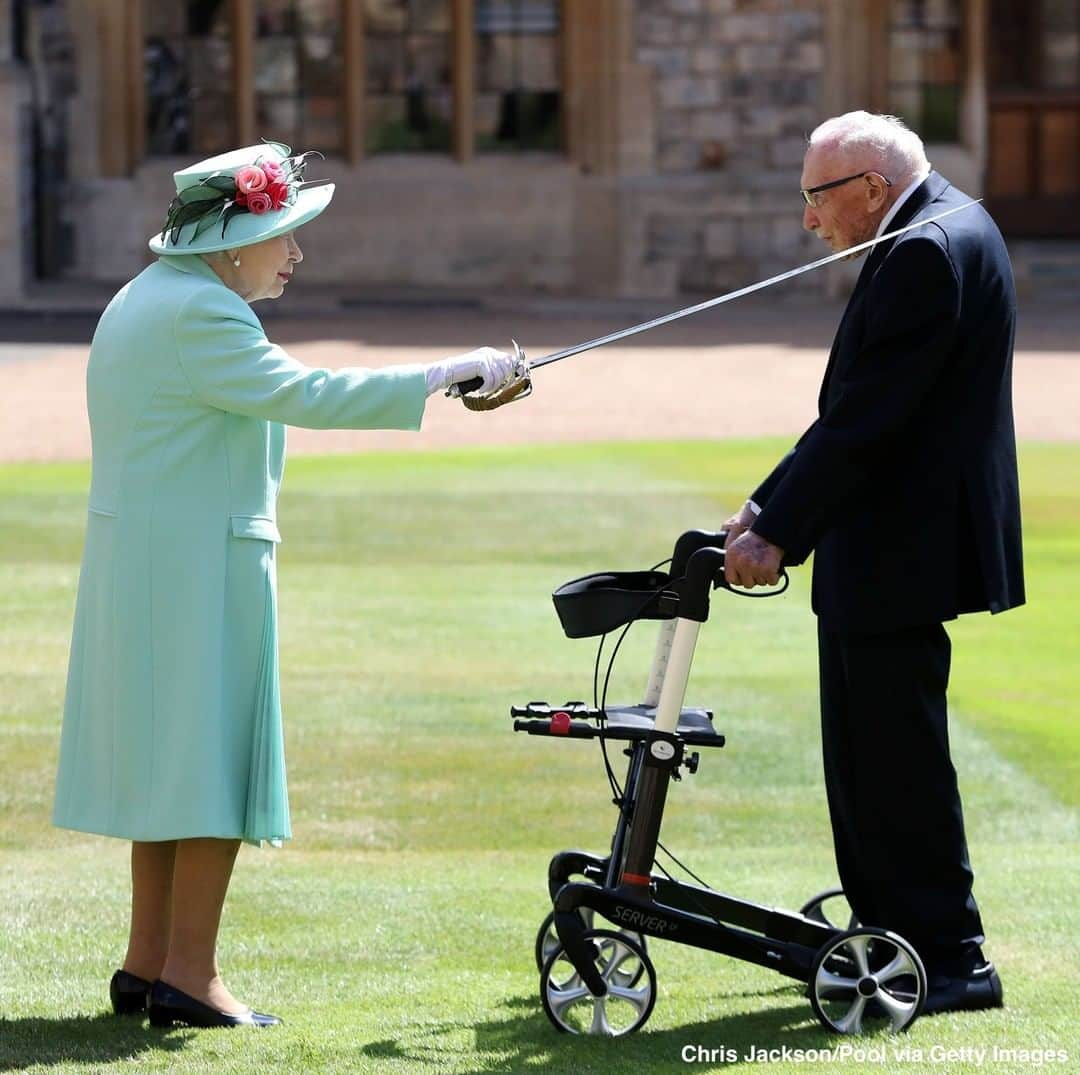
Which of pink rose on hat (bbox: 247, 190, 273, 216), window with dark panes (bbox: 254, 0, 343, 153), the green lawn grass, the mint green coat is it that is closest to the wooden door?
window with dark panes (bbox: 254, 0, 343, 153)

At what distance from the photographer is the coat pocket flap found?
4.06m

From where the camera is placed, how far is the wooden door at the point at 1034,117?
25.5 m

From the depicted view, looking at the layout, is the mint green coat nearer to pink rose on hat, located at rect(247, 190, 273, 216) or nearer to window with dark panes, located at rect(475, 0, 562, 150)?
pink rose on hat, located at rect(247, 190, 273, 216)

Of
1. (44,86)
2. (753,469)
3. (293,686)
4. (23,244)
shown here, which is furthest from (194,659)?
(44,86)

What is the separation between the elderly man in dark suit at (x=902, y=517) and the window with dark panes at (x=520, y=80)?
20829mm

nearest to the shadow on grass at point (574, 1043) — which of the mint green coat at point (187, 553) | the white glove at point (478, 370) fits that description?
the mint green coat at point (187, 553)

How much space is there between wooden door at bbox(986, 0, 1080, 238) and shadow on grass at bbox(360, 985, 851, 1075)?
22.8 meters

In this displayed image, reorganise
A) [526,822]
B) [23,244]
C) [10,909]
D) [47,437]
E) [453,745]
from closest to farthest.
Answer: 1. [10,909]
2. [526,822]
3. [453,745]
4. [47,437]
5. [23,244]

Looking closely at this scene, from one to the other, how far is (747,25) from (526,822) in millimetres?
18943

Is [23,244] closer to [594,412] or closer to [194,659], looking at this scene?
[594,412]

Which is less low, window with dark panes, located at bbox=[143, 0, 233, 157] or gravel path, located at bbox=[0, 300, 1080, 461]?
window with dark panes, located at bbox=[143, 0, 233, 157]

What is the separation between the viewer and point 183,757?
399cm

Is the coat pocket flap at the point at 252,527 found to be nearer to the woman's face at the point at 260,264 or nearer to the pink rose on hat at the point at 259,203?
the woman's face at the point at 260,264

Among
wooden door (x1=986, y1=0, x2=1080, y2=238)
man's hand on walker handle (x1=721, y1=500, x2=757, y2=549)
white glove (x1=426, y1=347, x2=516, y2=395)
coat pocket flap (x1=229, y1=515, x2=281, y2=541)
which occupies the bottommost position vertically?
wooden door (x1=986, y1=0, x2=1080, y2=238)
